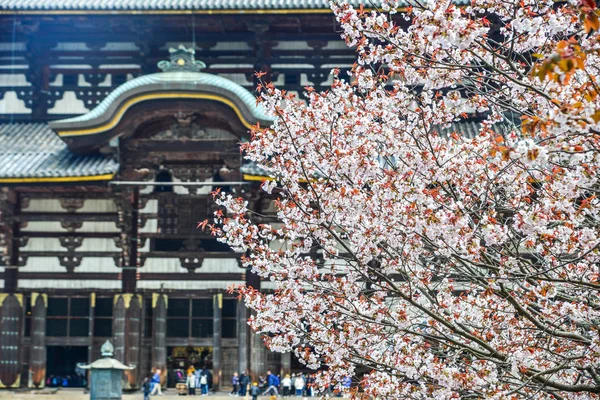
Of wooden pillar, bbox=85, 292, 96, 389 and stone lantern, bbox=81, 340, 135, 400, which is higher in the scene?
wooden pillar, bbox=85, 292, 96, 389

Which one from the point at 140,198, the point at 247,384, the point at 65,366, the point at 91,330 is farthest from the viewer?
the point at 65,366

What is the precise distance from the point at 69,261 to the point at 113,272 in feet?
3.94

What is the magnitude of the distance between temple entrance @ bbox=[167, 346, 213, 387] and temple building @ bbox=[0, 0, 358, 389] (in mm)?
33

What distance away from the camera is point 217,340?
22156 mm

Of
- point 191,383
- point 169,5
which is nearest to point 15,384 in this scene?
point 191,383

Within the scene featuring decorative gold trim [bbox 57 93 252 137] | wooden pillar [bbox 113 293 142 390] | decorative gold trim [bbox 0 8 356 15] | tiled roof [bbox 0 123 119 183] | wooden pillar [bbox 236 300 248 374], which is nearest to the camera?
decorative gold trim [bbox 57 93 252 137]

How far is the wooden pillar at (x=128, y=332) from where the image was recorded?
2175 cm

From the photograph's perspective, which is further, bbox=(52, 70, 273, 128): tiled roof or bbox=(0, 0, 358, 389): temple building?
bbox=(0, 0, 358, 389): temple building

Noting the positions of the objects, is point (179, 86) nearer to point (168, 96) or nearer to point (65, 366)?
point (168, 96)

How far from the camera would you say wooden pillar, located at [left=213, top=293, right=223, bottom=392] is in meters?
22.0

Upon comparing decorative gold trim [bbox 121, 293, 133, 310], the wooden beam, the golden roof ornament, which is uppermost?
the golden roof ornament

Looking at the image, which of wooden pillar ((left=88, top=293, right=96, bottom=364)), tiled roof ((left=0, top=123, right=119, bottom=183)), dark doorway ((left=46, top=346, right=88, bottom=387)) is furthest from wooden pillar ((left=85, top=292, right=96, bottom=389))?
tiled roof ((left=0, top=123, right=119, bottom=183))

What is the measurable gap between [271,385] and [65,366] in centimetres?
581

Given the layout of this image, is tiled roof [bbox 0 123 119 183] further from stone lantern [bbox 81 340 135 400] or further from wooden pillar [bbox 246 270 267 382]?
stone lantern [bbox 81 340 135 400]
